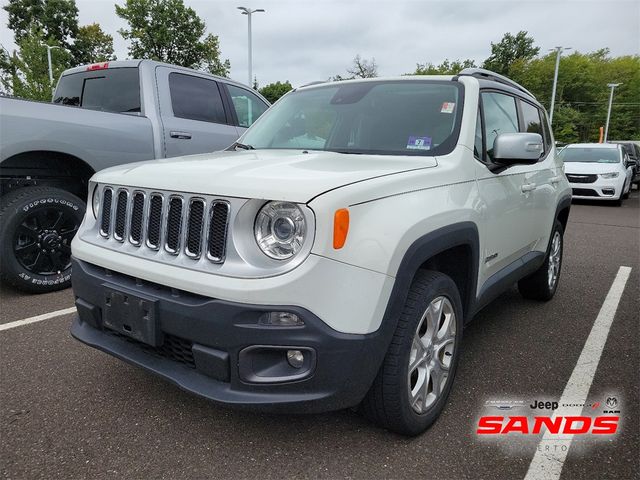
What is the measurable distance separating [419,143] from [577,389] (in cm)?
171

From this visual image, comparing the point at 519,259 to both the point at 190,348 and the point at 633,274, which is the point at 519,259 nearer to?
the point at 190,348

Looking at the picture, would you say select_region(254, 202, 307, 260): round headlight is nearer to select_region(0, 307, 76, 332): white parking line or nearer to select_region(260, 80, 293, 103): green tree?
select_region(0, 307, 76, 332): white parking line

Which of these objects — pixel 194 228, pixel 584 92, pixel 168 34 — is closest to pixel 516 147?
pixel 194 228

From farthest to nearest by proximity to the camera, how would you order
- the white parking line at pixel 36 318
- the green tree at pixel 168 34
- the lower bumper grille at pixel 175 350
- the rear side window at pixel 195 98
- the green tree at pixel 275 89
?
1. the green tree at pixel 275 89
2. the green tree at pixel 168 34
3. the rear side window at pixel 195 98
4. the white parking line at pixel 36 318
5. the lower bumper grille at pixel 175 350

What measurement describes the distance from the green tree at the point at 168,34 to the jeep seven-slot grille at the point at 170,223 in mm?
32225

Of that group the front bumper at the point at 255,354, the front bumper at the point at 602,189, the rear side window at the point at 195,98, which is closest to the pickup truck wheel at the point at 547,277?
the front bumper at the point at 255,354

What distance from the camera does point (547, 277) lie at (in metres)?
4.27

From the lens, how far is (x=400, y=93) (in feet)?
10.0

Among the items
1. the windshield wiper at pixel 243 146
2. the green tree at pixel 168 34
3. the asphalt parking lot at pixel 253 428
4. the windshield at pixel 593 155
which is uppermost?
the green tree at pixel 168 34

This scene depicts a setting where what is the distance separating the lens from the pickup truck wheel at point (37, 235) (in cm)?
398

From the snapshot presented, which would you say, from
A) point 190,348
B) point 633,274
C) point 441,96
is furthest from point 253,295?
point 633,274

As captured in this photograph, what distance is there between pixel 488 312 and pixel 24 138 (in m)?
4.00

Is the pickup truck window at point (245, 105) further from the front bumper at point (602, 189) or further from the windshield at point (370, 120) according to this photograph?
the front bumper at point (602, 189)

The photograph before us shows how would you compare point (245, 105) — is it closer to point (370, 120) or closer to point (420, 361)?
point (370, 120)
